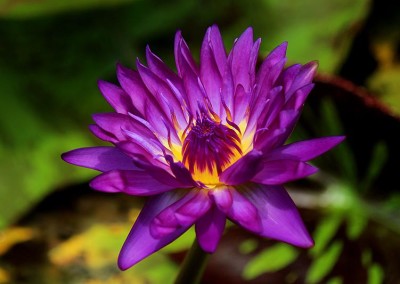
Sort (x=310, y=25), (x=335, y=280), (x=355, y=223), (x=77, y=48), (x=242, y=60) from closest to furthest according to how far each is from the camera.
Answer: (x=242, y=60)
(x=335, y=280)
(x=355, y=223)
(x=310, y=25)
(x=77, y=48)

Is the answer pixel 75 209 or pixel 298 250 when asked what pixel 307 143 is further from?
pixel 75 209

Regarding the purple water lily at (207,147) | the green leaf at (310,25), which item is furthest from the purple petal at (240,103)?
the green leaf at (310,25)

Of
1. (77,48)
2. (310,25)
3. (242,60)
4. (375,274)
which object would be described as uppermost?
(242,60)

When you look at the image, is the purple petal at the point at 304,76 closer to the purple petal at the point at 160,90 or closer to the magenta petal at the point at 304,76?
the magenta petal at the point at 304,76

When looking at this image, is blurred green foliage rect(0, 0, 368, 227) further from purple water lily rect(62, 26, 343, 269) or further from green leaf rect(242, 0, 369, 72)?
purple water lily rect(62, 26, 343, 269)

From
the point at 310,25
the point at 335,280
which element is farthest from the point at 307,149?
the point at 310,25

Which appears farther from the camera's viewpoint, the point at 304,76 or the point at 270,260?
the point at 270,260

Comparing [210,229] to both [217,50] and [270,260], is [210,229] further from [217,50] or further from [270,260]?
[270,260]
